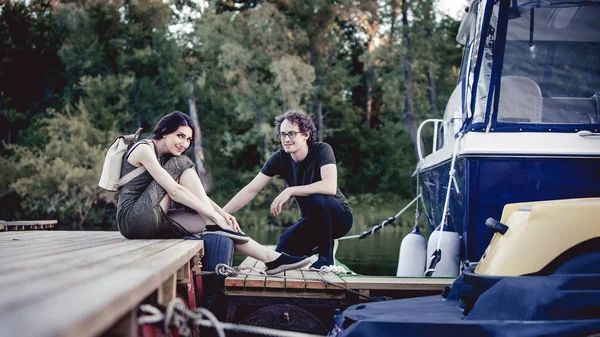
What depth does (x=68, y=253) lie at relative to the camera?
2961 millimetres

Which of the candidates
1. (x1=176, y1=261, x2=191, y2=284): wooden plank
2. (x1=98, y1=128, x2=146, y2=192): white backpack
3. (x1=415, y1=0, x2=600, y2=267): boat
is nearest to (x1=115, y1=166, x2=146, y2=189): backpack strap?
(x1=98, y1=128, x2=146, y2=192): white backpack

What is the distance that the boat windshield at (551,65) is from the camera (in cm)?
A: 527

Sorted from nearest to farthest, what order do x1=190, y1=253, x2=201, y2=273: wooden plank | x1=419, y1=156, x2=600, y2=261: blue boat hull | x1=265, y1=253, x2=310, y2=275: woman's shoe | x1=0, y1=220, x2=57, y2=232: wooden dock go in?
x1=190, y1=253, x2=201, y2=273: wooden plank
x1=265, y1=253, x2=310, y2=275: woman's shoe
x1=419, y1=156, x2=600, y2=261: blue boat hull
x1=0, y1=220, x2=57, y2=232: wooden dock

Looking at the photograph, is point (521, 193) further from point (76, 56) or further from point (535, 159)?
point (76, 56)

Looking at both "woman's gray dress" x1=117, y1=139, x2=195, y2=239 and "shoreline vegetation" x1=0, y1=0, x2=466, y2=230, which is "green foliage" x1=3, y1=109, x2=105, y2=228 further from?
"woman's gray dress" x1=117, y1=139, x2=195, y2=239

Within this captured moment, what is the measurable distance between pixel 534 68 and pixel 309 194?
6.96 ft

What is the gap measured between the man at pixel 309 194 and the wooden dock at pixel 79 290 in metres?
2.11

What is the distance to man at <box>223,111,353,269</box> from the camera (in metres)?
5.00

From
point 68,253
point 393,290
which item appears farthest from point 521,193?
point 68,253

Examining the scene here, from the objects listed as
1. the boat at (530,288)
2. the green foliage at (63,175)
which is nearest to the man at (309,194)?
the boat at (530,288)

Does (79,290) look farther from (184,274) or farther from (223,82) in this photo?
(223,82)

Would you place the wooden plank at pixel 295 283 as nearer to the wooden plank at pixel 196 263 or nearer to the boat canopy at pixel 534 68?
the wooden plank at pixel 196 263

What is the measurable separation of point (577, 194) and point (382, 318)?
2.24m

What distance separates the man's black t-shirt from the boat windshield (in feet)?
3.68
